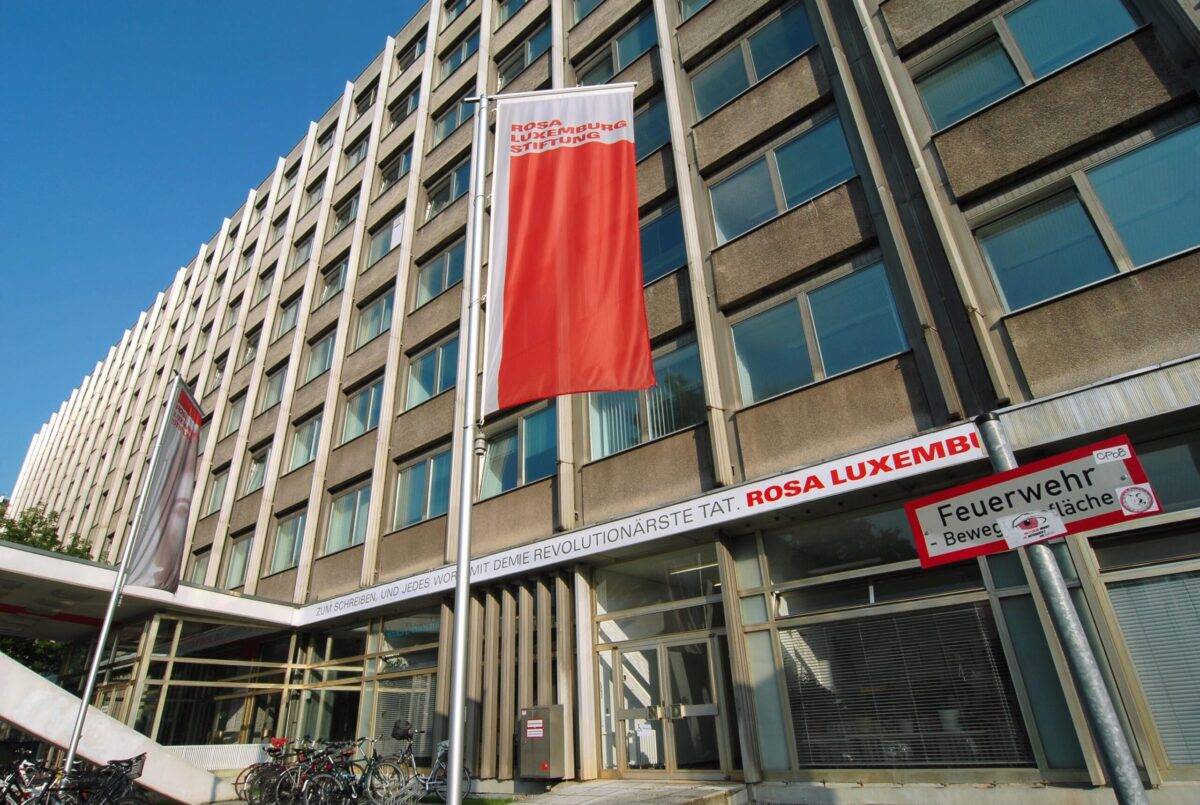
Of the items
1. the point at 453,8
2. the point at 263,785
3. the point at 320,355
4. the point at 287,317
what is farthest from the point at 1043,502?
the point at 453,8

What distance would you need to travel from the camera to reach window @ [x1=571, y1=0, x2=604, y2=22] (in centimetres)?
1868

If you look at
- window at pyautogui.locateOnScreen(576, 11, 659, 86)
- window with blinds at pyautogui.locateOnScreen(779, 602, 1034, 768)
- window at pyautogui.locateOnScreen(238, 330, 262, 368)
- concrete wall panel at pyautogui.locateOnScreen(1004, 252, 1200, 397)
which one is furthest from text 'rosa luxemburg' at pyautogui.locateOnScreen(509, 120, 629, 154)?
window at pyautogui.locateOnScreen(238, 330, 262, 368)

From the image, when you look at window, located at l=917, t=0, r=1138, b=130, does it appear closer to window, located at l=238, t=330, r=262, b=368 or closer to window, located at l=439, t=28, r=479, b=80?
window, located at l=439, t=28, r=479, b=80

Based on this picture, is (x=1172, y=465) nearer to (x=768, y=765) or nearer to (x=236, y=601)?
(x=768, y=765)

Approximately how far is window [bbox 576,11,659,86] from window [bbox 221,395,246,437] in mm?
17474

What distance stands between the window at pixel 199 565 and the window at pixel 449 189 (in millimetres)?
13431

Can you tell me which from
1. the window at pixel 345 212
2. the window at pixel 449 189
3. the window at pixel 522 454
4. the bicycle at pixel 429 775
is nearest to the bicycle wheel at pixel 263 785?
the bicycle at pixel 429 775

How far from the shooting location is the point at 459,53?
24203mm

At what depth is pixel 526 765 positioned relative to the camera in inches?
429

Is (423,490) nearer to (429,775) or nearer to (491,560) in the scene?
(491,560)

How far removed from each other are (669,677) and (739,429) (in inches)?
155

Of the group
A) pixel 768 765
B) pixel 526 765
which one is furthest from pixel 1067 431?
pixel 526 765

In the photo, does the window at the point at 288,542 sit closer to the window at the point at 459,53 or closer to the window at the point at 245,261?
the window at the point at 459,53

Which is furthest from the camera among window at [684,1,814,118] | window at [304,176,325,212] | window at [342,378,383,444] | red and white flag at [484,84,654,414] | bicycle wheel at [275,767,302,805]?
window at [304,176,325,212]
